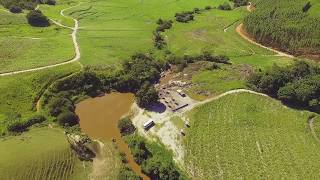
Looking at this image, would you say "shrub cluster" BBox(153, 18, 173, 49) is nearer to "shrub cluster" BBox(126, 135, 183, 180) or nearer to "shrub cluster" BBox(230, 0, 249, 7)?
"shrub cluster" BBox(230, 0, 249, 7)

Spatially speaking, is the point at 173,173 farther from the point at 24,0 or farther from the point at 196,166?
the point at 24,0

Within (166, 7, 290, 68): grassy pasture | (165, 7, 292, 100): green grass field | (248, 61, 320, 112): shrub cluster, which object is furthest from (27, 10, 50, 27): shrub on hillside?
(248, 61, 320, 112): shrub cluster

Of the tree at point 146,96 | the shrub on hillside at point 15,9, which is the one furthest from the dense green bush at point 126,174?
the shrub on hillside at point 15,9

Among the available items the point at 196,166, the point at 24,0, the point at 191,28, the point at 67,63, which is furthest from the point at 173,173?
the point at 24,0

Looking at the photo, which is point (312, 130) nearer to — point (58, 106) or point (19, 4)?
point (58, 106)

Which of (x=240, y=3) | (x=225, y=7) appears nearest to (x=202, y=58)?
(x=225, y=7)

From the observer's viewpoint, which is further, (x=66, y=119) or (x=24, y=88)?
(x=24, y=88)
